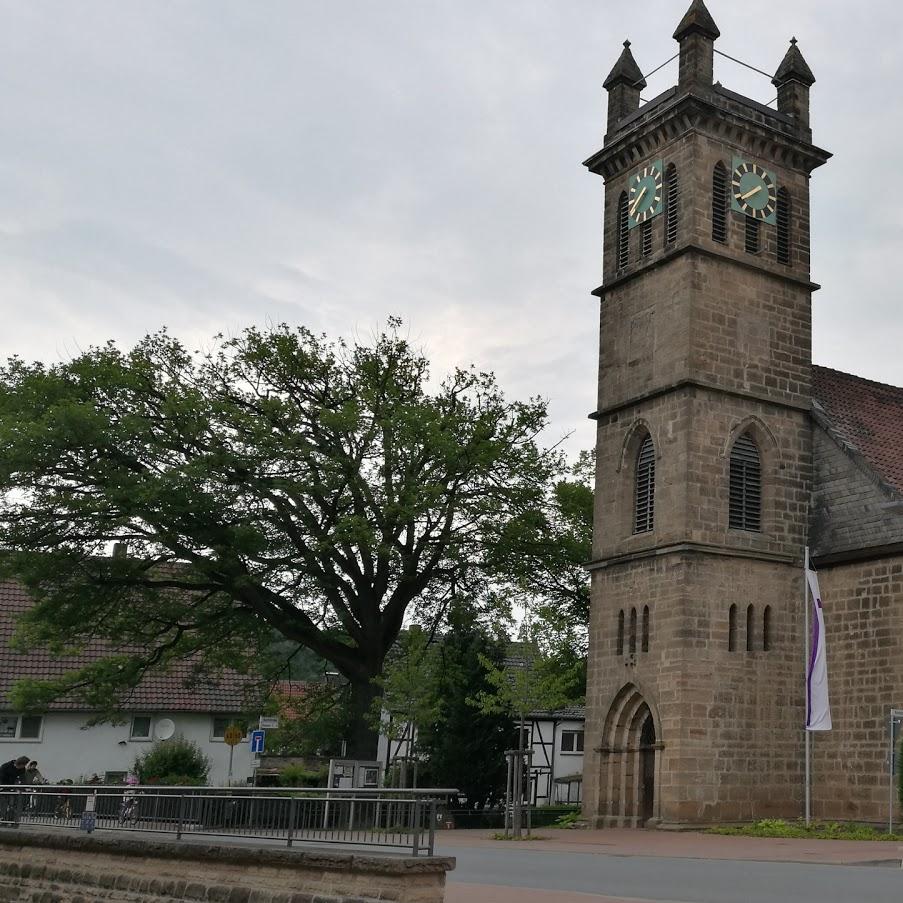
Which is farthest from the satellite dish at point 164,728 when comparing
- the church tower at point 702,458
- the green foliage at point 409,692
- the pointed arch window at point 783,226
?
the pointed arch window at point 783,226

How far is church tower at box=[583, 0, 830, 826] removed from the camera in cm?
2661

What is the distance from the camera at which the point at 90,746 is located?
134ft

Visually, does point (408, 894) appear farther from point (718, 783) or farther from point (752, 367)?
point (752, 367)

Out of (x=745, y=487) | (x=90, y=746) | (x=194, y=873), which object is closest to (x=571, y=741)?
(x=90, y=746)

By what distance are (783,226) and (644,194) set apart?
137 inches

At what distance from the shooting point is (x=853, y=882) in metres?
14.5

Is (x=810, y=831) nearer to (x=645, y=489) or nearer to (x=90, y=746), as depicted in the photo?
(x=645, y=489)

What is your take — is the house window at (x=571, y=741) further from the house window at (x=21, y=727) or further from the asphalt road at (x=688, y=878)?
the asphalt road at (x=688, y=878)

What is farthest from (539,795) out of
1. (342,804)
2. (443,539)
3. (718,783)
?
(342,804)

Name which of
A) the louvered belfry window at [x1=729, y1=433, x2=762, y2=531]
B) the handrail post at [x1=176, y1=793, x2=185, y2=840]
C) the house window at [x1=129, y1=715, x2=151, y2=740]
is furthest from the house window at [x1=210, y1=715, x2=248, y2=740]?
the handrail post at [x1=176, y1=793, x2=185, y2=840]

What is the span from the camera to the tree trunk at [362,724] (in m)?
31.8

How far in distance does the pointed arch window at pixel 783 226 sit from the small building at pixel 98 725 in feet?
67.2

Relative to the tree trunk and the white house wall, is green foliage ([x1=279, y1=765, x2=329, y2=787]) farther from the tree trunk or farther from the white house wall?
the tree trunk

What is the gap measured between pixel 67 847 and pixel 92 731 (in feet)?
77.5
